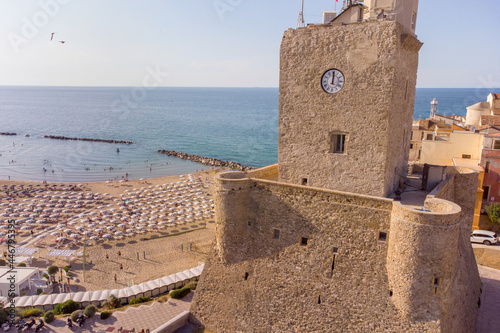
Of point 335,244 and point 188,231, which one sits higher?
point 335,244

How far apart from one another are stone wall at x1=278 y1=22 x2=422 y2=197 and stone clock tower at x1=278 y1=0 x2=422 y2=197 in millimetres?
40

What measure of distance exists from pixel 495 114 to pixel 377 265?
142ft

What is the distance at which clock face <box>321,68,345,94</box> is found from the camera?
598 inches

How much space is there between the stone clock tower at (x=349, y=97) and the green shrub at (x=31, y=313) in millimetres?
18644

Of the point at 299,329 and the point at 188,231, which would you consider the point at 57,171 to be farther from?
the point at 299,329

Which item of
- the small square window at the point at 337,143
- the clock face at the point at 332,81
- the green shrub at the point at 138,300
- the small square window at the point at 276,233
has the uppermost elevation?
the clock face at the point at 332,81

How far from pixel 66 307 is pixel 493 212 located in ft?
114

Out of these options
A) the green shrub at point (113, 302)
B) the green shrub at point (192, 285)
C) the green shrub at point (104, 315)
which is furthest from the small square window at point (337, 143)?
the green shrub at point (113, 302)

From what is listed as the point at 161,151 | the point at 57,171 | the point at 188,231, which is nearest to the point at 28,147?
the point at 57,171

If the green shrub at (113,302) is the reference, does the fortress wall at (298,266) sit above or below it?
above

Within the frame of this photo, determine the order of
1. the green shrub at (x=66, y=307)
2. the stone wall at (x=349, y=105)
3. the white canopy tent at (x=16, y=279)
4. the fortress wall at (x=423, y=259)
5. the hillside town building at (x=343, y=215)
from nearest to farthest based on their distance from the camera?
1. the fortress wall at (x=423, y=259)
2. the hillside town building at (x=343, y=215)
3. the stone wall at (x=349, y=105)
4. the green shrub at (x=66, y=307)
5. the white canopy tent at (x=16, y=279)

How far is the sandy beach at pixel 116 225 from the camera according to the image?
3300cm

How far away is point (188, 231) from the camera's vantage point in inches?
1641

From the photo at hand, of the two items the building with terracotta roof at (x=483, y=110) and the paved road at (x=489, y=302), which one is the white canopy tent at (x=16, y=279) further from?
the building with terracotta roof at (x=483, y=110)
